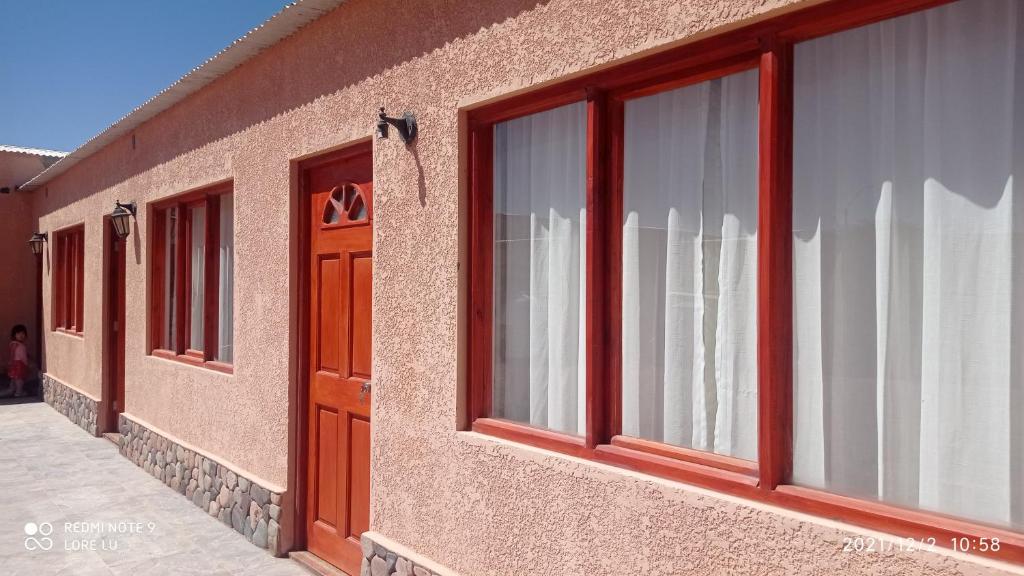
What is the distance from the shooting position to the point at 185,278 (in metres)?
8.03

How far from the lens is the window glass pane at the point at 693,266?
2.91 meters

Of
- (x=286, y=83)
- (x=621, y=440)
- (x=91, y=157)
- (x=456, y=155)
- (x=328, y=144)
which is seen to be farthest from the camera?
(x=91, y=157)

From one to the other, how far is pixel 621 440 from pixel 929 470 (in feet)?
3.91

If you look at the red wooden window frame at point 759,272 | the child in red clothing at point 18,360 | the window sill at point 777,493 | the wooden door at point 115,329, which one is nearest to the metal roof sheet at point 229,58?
the wooden door at point 115,329

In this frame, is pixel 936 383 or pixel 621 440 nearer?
pixel 936 383

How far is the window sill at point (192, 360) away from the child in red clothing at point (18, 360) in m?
7.43

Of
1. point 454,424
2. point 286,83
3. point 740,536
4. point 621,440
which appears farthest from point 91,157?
point 740,536

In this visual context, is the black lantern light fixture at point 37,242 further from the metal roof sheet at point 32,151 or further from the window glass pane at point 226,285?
the window glass pane at point 226,285

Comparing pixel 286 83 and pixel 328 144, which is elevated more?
pixel 286 83

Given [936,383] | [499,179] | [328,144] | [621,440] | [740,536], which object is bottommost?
[740,536]

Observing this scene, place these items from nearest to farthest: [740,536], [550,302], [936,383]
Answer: [936,383] → [740,536] → [550,302]

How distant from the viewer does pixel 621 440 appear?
3270 mm

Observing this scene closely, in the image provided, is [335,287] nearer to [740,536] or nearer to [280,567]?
[280,567]

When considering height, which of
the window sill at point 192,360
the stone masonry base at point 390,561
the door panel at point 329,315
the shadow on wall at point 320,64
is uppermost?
the shadow on wall at point 320,64
